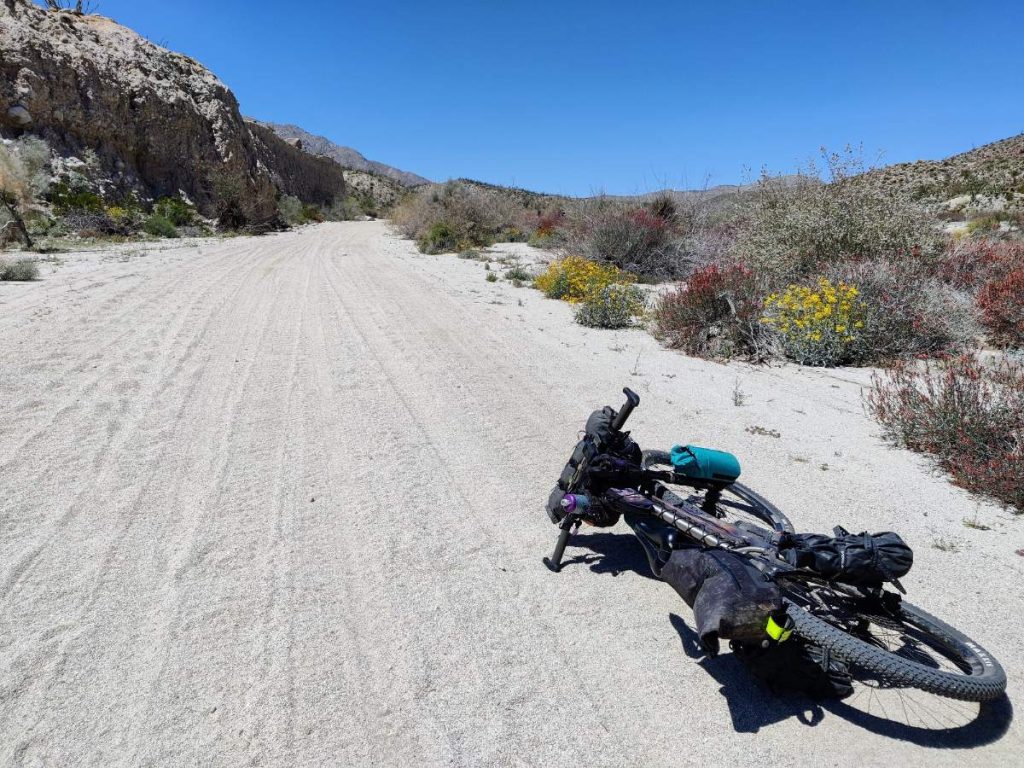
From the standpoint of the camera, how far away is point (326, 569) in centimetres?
301

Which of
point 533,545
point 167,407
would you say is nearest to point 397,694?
point 533,545

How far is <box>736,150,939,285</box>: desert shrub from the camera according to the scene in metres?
9.45

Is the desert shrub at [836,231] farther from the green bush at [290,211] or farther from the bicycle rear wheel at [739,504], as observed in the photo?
the green bush at [290,211]

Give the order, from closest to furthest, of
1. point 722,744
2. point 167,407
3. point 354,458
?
point 722,744 < point 354,458 < point 167,407

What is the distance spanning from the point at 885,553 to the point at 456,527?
2.20 meters

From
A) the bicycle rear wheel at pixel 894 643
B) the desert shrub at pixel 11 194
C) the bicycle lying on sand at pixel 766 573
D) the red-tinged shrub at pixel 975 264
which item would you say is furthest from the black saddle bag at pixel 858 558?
the desert shrub at pixel 11 194

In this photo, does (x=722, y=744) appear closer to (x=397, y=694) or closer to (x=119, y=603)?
(x=397, y=694)

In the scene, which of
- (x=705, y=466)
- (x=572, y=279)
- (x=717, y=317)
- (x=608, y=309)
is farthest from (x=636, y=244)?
(x=705, y=466)

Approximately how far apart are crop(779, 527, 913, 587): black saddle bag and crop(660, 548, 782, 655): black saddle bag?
0.92 feet

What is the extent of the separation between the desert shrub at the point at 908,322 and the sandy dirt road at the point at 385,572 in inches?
41.7

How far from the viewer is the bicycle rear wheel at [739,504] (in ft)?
11.0

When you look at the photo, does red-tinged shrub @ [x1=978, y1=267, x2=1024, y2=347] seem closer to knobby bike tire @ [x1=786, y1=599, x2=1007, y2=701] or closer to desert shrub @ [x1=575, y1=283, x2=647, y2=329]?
desert shrub @ [x1=575, y1=283, x2=647, y2=329]

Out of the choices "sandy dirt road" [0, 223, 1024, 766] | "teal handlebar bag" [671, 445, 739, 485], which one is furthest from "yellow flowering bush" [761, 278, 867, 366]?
"teal handlebar bag" [671, 445, 739, 485]

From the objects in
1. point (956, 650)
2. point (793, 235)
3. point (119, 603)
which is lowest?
point (119, 603)
